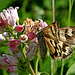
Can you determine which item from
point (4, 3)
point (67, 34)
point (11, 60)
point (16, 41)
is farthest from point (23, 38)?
point (4, 3)

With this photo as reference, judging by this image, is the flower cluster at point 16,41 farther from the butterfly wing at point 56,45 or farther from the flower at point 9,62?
the butterfly wing at point 56,45

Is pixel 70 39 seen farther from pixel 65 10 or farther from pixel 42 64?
pixel 65 10

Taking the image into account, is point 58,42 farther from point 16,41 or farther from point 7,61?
point 7,61

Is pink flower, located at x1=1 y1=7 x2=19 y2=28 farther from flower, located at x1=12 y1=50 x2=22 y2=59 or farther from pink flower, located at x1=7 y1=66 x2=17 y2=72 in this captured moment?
pink flower, located at x1=7 y1=66 x2=17 y2=72

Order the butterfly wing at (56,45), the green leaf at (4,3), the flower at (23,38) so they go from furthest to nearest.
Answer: the green leaf at (4,3) < the flower at (23,38) < the butterfly wing at (56,45)

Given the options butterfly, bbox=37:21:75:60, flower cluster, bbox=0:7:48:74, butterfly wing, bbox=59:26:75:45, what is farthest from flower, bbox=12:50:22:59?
butterfly wing, bbox=59:26:75:45

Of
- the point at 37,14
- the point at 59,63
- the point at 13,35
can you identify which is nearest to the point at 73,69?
the point at 59,63

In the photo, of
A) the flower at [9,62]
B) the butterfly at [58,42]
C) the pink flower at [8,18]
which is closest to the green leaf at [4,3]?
the pink flower at [8,18]
